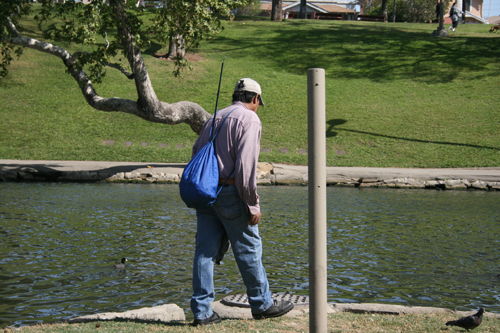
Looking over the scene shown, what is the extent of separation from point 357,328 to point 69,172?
40.8 ft

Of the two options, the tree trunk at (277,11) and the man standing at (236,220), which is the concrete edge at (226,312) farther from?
the tree trunk at (277,11)

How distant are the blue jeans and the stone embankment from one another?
10.7 metres

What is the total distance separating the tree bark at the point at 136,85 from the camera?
46.9 feet

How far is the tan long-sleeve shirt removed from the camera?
163 inches

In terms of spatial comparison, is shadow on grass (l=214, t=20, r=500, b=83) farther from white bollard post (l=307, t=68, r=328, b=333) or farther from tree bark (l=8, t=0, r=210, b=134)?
white bollard post (l=307, t=68, r=328, b=333)

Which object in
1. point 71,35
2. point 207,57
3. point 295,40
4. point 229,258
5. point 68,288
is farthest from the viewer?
point 295,40

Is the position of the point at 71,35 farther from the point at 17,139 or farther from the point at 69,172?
the point at 17,139

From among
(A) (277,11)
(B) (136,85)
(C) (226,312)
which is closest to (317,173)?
(C) (226,312)

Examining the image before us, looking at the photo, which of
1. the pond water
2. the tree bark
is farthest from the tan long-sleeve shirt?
the tree bark

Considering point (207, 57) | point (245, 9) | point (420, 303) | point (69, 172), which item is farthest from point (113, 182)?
point (245, 9)

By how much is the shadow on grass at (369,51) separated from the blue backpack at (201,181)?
24.6 metres

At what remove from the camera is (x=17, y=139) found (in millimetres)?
19234

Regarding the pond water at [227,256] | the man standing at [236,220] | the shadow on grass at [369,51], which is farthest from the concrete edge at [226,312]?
the shadow on grass at [369,51]

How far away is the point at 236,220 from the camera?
13.9 ft
